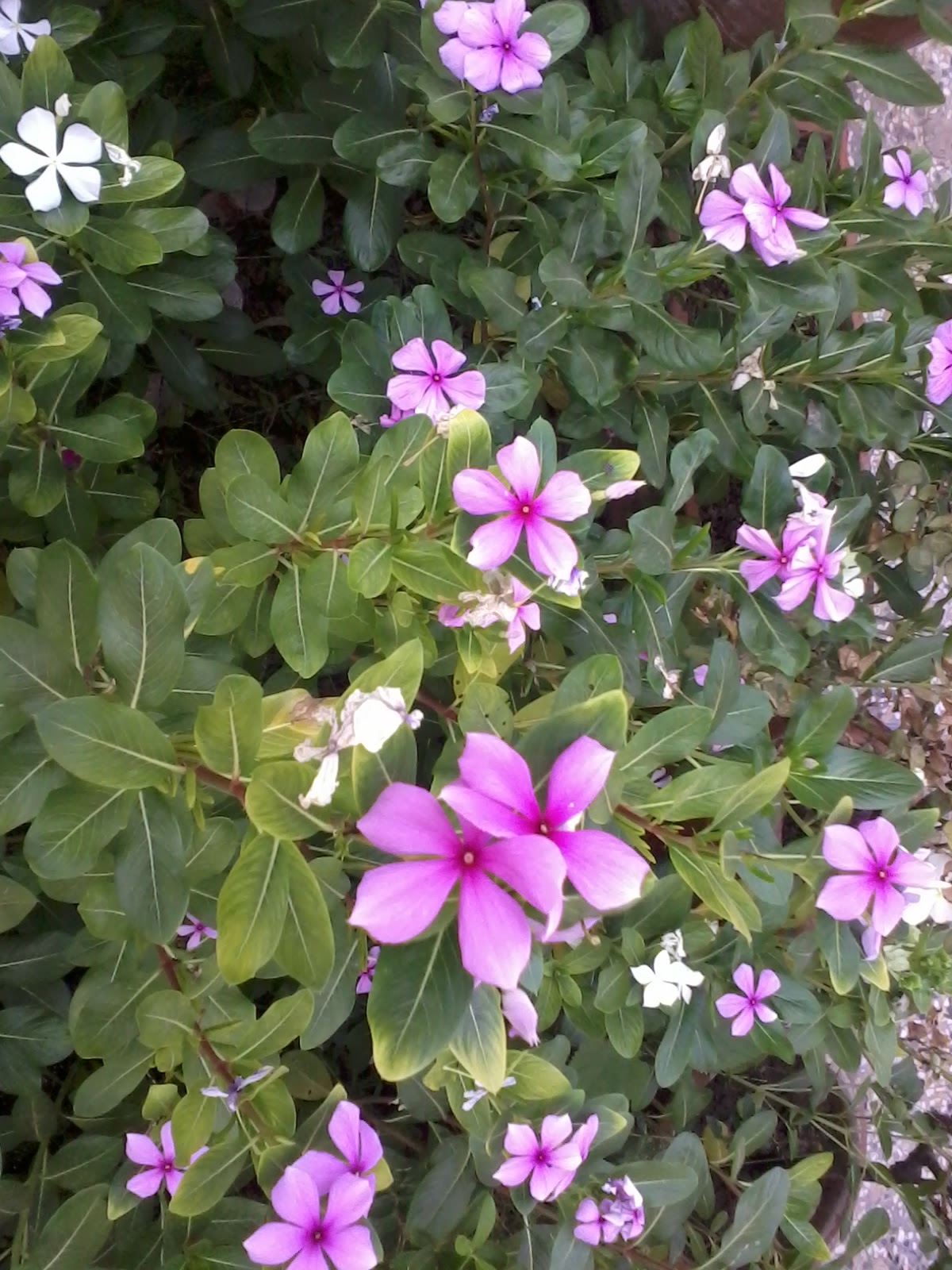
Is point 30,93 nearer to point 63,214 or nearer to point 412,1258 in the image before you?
point 63,214

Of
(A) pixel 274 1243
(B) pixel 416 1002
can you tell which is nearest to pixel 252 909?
(B) pixel 416 1002

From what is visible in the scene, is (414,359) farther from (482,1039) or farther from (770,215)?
(482,1039)

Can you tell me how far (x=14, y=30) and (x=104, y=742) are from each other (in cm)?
69

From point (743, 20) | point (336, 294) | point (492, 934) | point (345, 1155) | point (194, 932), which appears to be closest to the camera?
point (492, 934)

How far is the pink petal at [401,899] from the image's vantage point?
0.42 meters

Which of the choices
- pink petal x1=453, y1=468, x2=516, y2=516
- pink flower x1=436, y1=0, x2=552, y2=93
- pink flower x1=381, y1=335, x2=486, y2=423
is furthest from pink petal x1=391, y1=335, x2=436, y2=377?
pink petal x1=453, y1=468, x2=516, y2=516

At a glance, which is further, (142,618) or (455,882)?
(142,618)

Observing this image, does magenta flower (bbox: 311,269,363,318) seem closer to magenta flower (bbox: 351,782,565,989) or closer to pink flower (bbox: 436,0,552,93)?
pink flower (bbox: 436,0,552,93)

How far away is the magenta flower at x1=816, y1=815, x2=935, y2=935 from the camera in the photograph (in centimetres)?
67

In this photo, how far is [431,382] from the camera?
34.6 inches

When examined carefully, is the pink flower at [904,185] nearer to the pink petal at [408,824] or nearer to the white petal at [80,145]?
the white petal at [80,145]

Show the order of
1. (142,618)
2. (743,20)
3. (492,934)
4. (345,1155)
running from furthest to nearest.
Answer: (743,20) < (345,1155) < (142,618) < (492,934)

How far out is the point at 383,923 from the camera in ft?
1.37

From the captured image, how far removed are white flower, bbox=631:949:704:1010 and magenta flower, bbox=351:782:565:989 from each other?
1.56 ft
